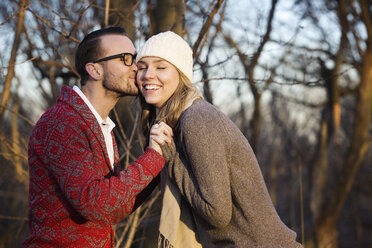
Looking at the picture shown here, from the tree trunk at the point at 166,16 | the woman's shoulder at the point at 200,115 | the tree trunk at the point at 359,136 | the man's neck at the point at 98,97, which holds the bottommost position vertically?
the tree trunk at the point at 359,136

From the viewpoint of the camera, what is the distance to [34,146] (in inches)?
99.0

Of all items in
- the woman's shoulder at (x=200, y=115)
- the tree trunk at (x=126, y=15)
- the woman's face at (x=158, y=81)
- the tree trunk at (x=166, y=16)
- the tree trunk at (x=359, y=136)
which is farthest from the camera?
the tree trunk at (x=359, y=136)

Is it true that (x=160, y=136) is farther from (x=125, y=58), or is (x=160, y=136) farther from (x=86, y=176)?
(x=125, y=58)

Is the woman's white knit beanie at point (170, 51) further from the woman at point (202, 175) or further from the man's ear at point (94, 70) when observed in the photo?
the man's ear at point (94, 70)

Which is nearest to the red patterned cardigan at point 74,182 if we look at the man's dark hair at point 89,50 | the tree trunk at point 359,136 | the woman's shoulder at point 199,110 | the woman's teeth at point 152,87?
the woman's shoulder at point 199,110

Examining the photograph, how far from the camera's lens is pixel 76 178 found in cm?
234

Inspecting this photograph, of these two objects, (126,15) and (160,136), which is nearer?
(160,136)

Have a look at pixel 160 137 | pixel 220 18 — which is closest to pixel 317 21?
pixel 220 18

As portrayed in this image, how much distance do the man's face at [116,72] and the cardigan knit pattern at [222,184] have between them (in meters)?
0.65

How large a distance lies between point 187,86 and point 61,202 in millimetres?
1034

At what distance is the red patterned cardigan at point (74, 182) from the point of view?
2.36 m

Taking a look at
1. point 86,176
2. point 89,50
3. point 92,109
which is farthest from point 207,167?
point 89,50

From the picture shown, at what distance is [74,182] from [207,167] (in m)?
0.70

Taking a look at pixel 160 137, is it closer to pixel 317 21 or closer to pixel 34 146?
pixel 34 146
